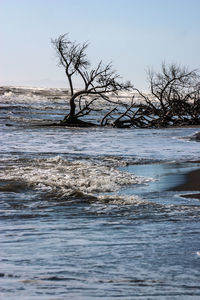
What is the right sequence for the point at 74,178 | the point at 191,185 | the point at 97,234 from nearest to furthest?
1. the point at 97,234
2. the point at 191,185
3. the point at 74,178

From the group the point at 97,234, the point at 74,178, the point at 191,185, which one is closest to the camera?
the point at 97,234

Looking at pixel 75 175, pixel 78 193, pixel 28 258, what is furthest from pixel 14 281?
pixel 75 175

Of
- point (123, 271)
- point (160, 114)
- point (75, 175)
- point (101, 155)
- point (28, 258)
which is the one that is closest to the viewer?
point (123, 271)

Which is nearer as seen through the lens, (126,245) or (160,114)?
(126,245)

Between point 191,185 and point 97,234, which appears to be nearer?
point 97,234

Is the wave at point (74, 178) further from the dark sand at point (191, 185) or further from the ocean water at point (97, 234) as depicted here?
the dark sand at point (191, 185)

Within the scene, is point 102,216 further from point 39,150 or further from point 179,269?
point 39,150

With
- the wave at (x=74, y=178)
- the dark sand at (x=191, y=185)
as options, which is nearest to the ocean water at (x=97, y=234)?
the wave at (x=74, y=178)

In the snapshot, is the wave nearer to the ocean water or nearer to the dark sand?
the ocean water

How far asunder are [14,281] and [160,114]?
26574 mm

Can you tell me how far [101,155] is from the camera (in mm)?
14719

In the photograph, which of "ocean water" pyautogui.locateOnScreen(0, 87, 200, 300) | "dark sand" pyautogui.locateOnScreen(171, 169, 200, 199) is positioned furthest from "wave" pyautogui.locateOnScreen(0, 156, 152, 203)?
"dark sand" pyautogui.locateOnScreen(171, 169, 200, 199)

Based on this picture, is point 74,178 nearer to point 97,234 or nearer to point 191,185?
point 191,185

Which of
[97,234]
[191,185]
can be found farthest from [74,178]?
[97,234]
